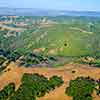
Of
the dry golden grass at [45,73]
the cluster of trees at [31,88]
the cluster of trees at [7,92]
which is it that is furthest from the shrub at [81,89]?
the cluster of trees at [7,92]

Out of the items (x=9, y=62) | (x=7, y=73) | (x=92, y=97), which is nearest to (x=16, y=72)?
(x=7, y=73)

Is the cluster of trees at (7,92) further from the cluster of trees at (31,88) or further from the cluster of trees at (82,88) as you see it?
the cluster of trees at (82,88)

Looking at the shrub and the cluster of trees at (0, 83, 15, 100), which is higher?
the shrub

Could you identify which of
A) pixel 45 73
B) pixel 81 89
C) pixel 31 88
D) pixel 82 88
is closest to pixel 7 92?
pixel 31 88

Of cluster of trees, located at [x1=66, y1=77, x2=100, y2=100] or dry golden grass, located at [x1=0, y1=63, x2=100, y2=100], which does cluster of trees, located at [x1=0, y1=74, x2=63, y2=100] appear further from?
cluster of trees, located at [x1=66, y1=77, x2=100, y2=100]

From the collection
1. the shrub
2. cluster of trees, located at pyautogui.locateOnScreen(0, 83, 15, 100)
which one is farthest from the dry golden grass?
the shrub

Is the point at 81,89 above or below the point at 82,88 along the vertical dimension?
below

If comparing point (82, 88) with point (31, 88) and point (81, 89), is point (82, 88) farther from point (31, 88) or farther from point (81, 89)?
point (31, 88)
